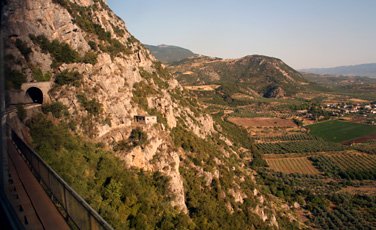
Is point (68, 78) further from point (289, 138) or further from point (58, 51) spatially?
point (289, 138)

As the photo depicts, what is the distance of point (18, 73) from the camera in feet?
128

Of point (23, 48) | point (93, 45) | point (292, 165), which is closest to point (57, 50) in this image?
point (23, 48)

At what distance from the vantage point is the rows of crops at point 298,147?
109 m

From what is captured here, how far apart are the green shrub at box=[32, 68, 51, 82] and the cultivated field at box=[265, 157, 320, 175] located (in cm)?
7153

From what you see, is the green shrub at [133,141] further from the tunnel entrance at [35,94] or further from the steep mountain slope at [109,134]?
the tunnel entrance at [35,94]

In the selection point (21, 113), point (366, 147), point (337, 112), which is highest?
point (21, 113)

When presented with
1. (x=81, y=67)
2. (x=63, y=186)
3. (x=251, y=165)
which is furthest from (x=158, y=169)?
(x=251, y=165)

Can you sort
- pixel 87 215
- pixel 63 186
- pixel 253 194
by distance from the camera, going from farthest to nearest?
pixel 253 194
pixel 63 186
pixel 87 215

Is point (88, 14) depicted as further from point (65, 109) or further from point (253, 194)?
point (253, 194)

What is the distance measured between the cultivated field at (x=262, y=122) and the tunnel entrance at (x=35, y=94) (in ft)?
362

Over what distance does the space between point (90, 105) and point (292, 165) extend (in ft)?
244

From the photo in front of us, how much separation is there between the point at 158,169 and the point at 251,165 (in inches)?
2188

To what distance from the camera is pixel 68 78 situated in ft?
140

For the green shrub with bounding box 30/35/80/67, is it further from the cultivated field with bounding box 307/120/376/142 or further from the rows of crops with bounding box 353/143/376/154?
the cultivated field with bounding box 307/120/376/142
